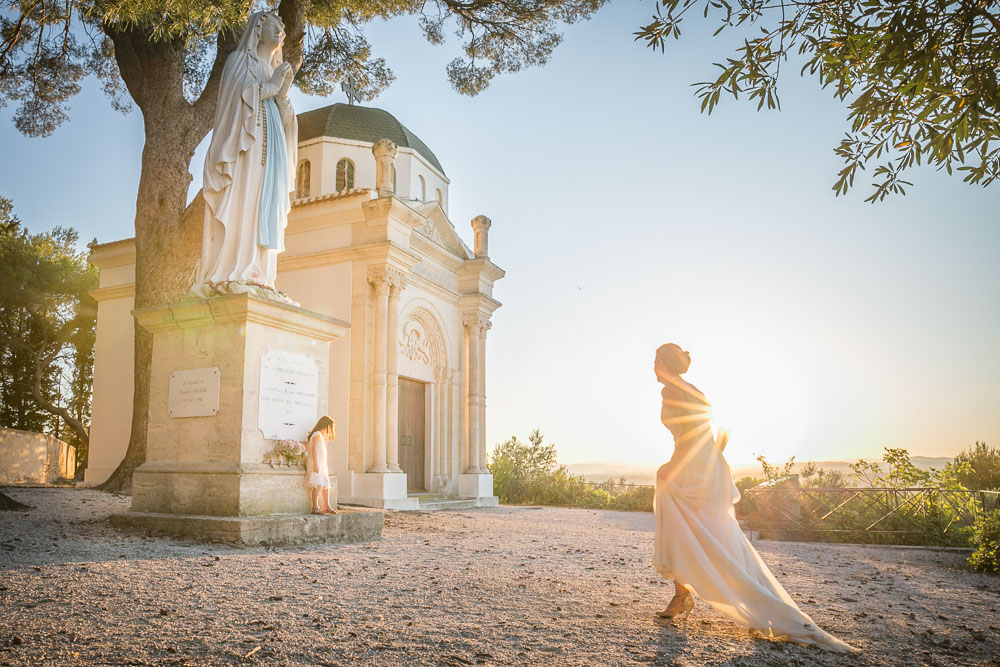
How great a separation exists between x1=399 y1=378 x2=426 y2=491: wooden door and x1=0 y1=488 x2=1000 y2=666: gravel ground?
9257mm

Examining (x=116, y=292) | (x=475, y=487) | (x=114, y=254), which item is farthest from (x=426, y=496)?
(x=114, y=254)

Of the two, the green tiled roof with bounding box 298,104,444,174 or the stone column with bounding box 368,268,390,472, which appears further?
the green tiled roof with bounding box 298,104,444,174

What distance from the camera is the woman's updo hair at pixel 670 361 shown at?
4.57m

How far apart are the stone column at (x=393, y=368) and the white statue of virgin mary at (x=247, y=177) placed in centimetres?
705

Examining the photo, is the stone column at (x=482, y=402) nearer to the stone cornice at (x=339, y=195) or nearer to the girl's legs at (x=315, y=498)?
the stone cornice at (x=339, y=195)

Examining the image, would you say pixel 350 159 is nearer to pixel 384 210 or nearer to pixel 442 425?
pixel 384 210

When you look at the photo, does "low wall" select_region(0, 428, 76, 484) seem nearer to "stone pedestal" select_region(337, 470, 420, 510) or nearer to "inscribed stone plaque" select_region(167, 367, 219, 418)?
"stone pedestal" select_region(337, 470, 420, 510)

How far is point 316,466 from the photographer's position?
23.8 ft

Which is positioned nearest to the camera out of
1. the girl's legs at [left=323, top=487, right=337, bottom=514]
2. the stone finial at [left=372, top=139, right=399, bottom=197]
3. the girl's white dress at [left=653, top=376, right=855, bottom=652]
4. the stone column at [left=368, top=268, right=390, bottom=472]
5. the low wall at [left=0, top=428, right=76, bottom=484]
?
the girl's white dress at [left=653, top=376, right=855, bottom=652]

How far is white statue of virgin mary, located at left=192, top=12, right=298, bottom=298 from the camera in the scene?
750cm

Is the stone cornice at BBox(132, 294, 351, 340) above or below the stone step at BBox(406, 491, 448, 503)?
above

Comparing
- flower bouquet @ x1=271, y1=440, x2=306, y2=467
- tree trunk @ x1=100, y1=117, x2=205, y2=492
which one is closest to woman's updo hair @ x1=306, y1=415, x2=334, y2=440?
flower bouquet @ x1=271, y1=440, x2=306, y2=467

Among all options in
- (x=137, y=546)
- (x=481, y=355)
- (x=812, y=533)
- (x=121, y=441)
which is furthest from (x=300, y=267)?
(x=812, y=533)

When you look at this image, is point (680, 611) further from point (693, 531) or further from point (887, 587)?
point (887, 587)
